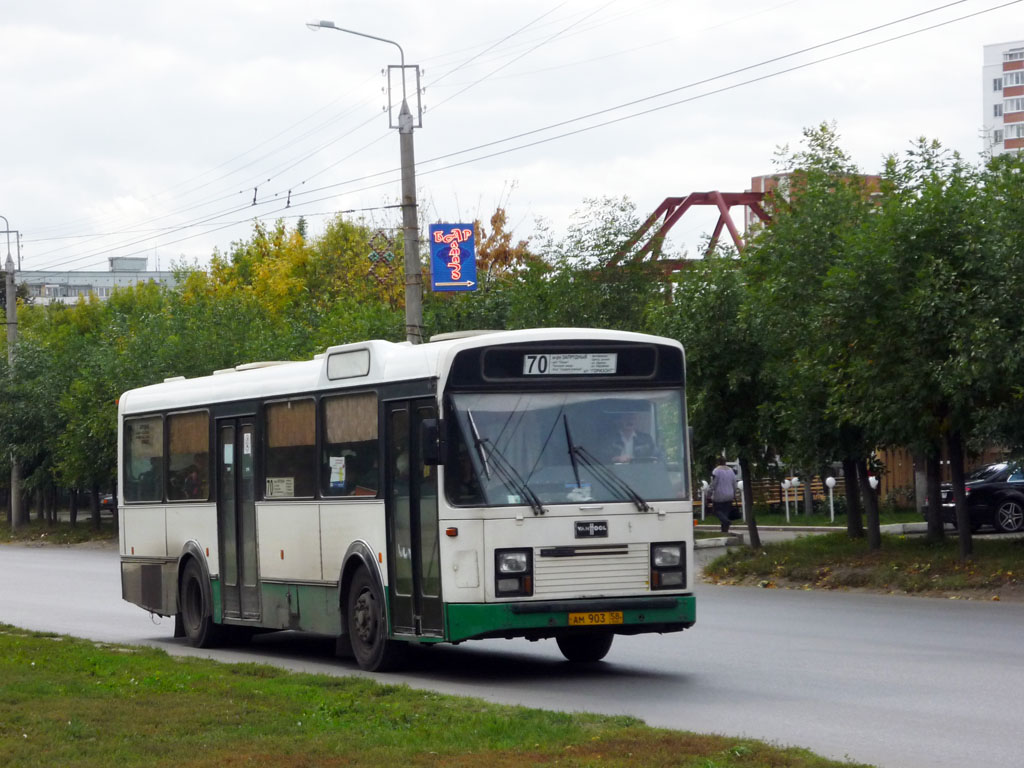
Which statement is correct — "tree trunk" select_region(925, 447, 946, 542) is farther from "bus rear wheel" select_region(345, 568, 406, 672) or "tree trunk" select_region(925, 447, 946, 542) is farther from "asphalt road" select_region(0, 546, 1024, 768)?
"bus rear wheel" select_region(345, 568, 406, 672)

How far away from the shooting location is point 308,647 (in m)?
18.2

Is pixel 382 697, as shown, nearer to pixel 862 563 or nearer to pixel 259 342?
pixel 862 563

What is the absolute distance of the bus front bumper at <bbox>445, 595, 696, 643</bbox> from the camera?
13.3m

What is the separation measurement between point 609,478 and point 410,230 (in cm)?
1374

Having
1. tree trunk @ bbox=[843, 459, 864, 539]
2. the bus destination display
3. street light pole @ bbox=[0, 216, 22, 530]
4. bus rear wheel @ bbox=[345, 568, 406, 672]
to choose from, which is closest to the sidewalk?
tree trunk @ bbox=[843, 459, 864, 539]

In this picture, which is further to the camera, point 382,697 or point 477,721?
point 382,697

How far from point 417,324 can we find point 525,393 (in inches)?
491

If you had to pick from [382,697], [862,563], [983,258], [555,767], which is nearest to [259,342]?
[862,563]

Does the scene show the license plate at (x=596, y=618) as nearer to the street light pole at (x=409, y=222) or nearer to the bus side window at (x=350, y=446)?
the bus side window at (x=350, y=446)

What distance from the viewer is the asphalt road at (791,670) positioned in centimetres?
1040

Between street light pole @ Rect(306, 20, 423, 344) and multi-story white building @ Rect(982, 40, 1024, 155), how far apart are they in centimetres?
13435

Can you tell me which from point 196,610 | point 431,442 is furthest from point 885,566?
point 431,442

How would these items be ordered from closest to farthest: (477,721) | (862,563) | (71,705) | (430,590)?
(477,721) → (71,705) → (430,590) → (862,563)

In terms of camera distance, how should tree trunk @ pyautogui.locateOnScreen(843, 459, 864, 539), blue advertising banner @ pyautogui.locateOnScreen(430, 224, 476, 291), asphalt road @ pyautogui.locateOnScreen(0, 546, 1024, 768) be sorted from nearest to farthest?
asphalt road @ pyautogui.locateOnScreen(0, 546, 1024, 768)
tree trunk @ pyautogui.locateOnScreen(843, 459, 864, 539)
blue advertising banner @ pyautogui.locateOnScreen(430, 224, 476, 291)
